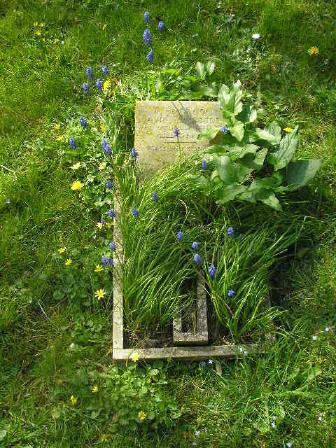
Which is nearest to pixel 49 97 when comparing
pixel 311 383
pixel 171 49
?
pixel 171 49

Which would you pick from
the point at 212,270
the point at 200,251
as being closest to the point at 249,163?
the point at 200,251

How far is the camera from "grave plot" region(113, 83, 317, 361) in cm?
349

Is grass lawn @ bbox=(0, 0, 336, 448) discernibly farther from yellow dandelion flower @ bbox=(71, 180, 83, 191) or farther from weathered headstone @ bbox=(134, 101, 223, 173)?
weathered headstone @ bbox=(134, 101, 223, 173)

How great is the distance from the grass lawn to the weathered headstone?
0.20 metres

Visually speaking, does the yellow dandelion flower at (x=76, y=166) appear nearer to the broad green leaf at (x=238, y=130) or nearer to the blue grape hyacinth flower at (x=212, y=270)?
the broad green leaf at (x=238, y=130)

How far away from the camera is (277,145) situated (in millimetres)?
3768

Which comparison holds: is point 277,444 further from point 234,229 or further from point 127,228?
point 127,228

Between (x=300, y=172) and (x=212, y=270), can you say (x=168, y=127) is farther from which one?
(x=212, y=270)

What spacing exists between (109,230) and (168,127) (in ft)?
2.60

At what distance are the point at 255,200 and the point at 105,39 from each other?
2183 mm

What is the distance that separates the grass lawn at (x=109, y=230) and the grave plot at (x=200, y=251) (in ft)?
0.43

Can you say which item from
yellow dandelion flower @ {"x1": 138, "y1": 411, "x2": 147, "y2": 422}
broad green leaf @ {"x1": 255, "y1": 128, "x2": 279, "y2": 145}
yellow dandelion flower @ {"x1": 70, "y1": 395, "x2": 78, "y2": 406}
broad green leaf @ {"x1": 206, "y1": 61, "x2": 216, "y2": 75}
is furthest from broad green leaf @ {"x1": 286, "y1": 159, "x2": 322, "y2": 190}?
yellow dandelion flower @ {"x1": 70, "y1": 395, "x2": 78, "y2": 406}

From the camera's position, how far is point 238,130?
12.4 ft

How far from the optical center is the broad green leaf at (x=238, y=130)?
3.73 m
